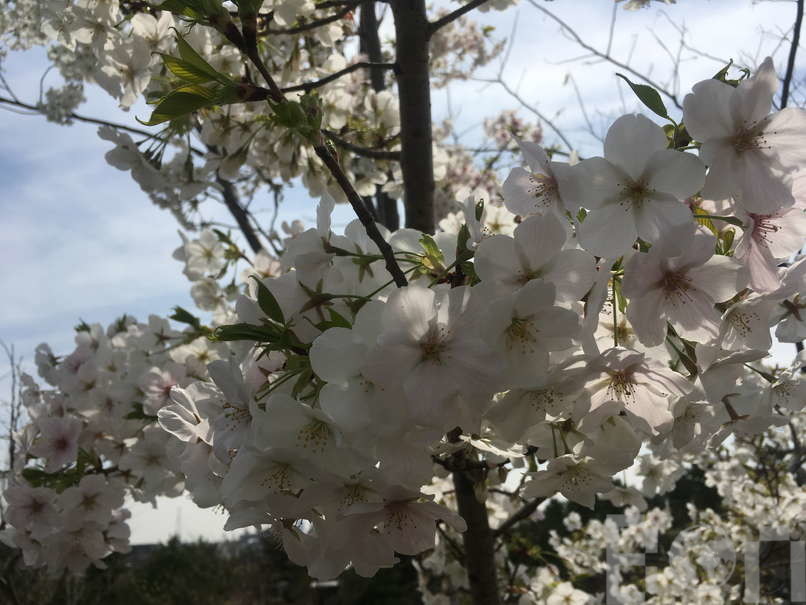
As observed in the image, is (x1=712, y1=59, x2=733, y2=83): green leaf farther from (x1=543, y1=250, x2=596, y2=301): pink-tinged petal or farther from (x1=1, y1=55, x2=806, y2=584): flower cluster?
(x1=543, y1=250, x2=596, y2=301): pink-tinged petal

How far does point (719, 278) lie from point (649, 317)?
4.3 inches

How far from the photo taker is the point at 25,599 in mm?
4617

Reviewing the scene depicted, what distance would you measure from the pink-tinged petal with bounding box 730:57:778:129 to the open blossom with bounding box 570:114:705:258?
0.34 feet

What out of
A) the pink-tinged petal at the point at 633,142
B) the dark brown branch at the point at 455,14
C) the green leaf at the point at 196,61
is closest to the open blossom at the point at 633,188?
the pink-tinged petal at the point at 633,142

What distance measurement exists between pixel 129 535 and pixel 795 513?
365 cm

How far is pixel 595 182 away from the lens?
35.8 inches

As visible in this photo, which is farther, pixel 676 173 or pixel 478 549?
pixel 478 549

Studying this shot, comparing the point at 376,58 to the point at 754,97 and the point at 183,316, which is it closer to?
the point at 183,316

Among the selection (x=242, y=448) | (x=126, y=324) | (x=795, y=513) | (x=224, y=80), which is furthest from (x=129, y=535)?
(x=795, y=513)

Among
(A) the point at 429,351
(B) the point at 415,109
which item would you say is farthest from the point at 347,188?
(B) the point at 415,109

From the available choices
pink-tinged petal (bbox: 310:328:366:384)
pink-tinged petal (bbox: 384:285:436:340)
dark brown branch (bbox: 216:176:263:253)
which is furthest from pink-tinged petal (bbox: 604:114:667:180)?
dark brown branch (bbox: 216:176:263:253)

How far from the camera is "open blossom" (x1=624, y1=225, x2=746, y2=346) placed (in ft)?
2.71

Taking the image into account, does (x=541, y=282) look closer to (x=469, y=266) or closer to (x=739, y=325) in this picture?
(x=469, y=266)

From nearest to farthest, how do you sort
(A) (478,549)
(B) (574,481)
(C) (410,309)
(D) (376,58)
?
(C) (410,309) → (B) (574,481) → (A) (478,549) → (D) (376,58)
